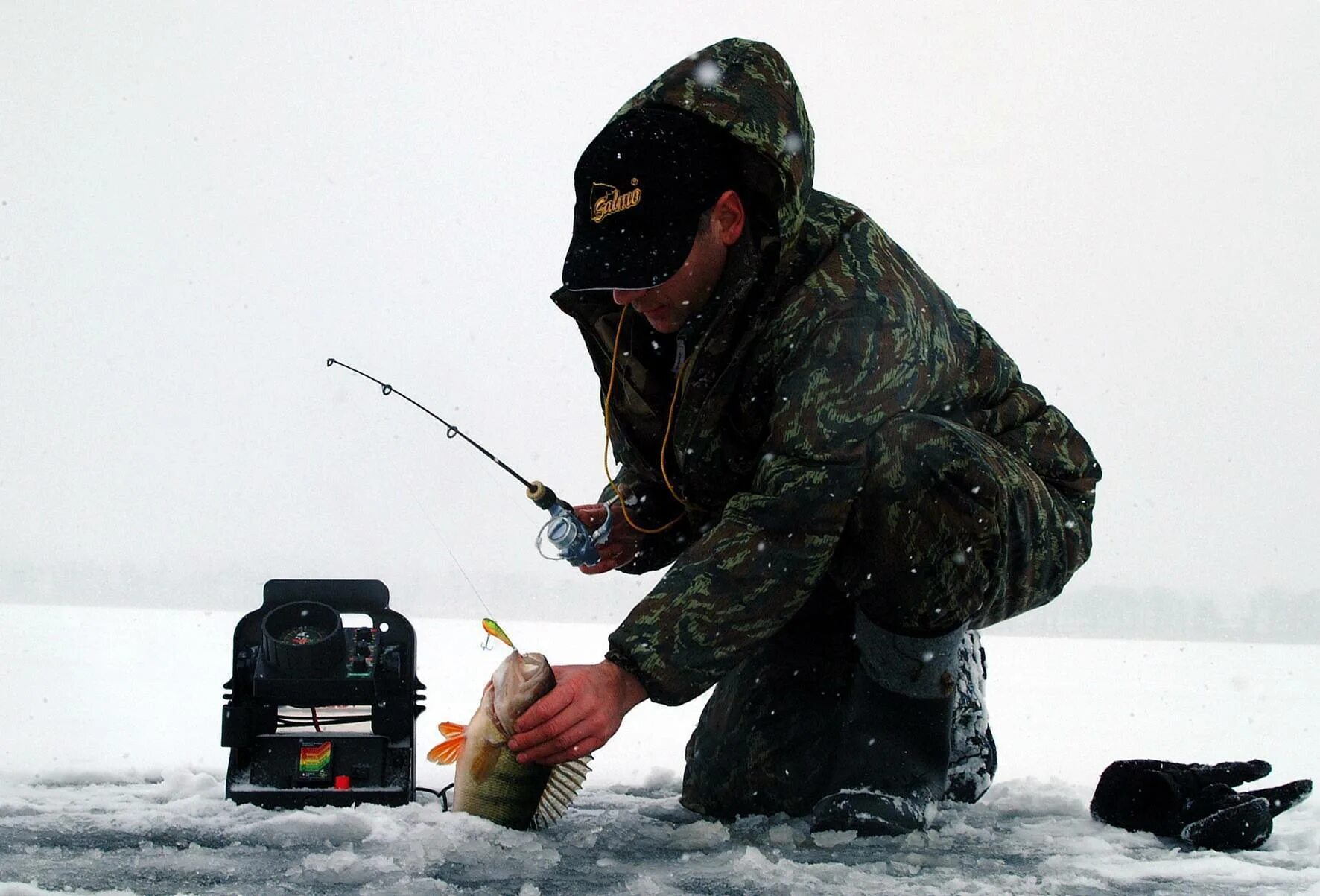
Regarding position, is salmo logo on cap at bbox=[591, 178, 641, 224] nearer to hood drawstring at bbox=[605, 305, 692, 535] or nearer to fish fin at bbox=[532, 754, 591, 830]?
hood drawstring at bbox=[605, 305, 692, 535]

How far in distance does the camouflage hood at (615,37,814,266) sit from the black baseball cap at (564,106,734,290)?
0.04m

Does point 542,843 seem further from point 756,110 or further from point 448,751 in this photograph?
point 756,110

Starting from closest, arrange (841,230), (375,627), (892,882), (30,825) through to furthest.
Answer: (892,882)
(30,825)
(841,230)
(375,627)

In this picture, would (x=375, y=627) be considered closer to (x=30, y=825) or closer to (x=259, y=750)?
(x=259, y=750)

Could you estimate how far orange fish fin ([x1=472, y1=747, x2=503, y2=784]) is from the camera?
6.53 feet

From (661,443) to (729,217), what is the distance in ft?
1.96

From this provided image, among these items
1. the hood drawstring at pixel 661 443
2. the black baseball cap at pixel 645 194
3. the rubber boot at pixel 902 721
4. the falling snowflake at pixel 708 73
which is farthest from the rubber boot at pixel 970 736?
the falling snowflake at pixel 708 73

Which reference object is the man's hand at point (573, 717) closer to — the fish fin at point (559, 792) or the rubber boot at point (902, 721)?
the fish fin at point (559, 792)

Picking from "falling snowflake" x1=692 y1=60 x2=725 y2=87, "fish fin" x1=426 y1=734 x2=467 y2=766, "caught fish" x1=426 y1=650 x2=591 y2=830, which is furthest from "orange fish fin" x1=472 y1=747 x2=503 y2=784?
"falling snowflake" x1=692 y1=60 x2=725 y2=87

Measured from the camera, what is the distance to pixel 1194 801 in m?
2.27

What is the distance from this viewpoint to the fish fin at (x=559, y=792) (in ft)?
6.86

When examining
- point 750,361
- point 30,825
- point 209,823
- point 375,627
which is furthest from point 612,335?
point 30,825

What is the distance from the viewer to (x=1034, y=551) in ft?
7.60

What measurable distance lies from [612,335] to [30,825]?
1.44 meters
